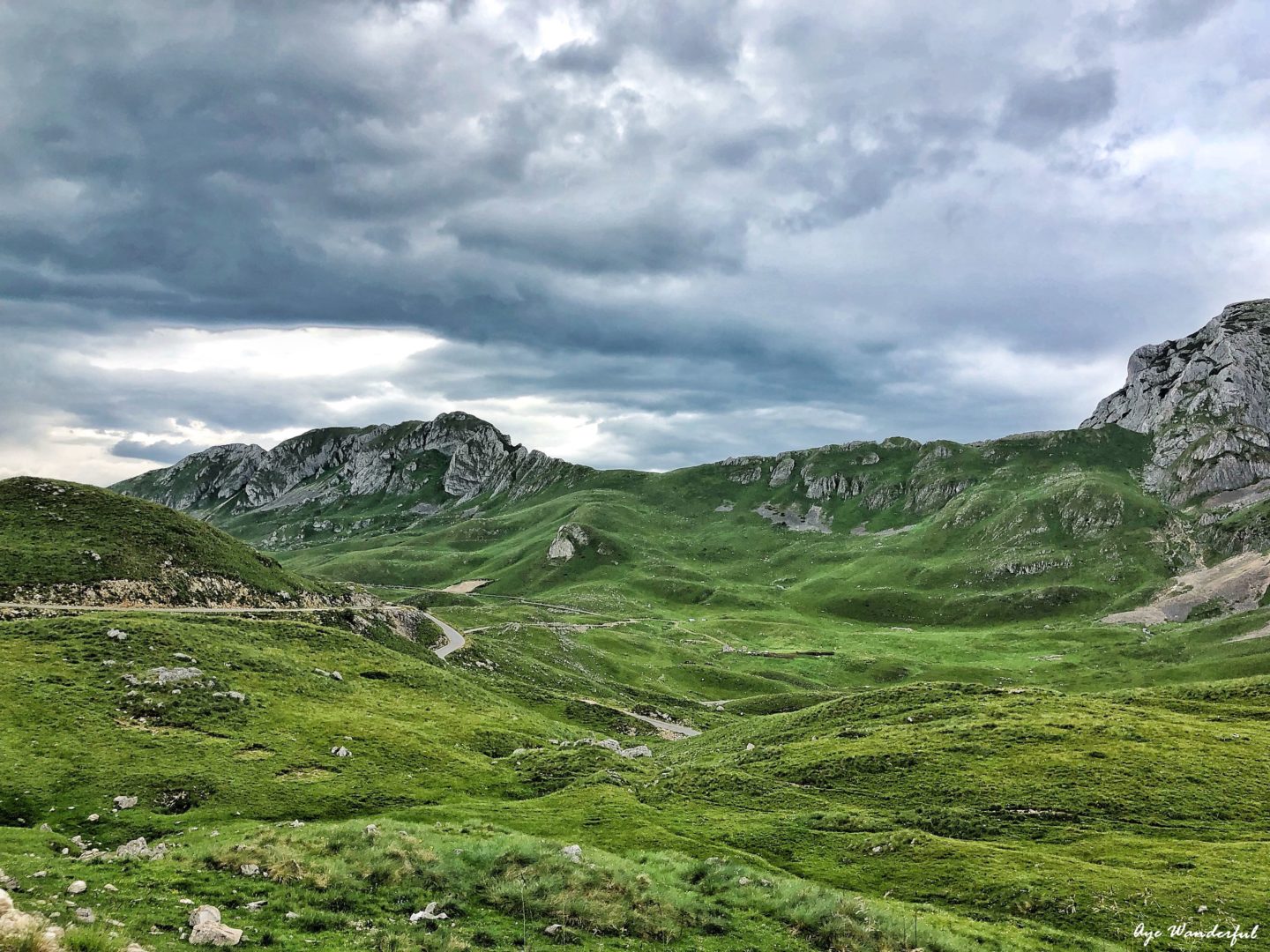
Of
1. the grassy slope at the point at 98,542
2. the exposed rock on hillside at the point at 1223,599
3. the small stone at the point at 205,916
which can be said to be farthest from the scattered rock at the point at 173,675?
the exposed rock on hillside at the point at 1223,599

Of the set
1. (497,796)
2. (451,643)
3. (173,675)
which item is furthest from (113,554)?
(497,796)

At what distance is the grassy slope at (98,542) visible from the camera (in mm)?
70562

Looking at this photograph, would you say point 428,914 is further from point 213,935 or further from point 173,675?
point 173,675

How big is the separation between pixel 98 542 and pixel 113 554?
321cm

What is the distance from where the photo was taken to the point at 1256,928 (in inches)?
984

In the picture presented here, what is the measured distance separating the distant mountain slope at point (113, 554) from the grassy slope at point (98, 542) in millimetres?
87

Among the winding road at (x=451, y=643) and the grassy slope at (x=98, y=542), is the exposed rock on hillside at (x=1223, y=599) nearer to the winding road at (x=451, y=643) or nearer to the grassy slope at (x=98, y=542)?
the winding road at (x=451, y=643)

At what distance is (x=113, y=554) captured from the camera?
75.4 metres

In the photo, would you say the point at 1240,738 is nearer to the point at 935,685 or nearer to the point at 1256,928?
the point at 935,685

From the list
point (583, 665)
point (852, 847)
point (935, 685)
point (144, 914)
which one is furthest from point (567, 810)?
point (583, 665)

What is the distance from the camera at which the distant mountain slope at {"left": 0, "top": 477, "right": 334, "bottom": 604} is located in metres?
69.4

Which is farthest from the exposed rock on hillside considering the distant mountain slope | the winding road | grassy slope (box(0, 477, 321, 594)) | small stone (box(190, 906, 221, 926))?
small stone (box(190, 906, 221, 926))

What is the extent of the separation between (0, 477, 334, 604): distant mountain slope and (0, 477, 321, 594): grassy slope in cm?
9

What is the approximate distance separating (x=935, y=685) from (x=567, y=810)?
42.5 meters
